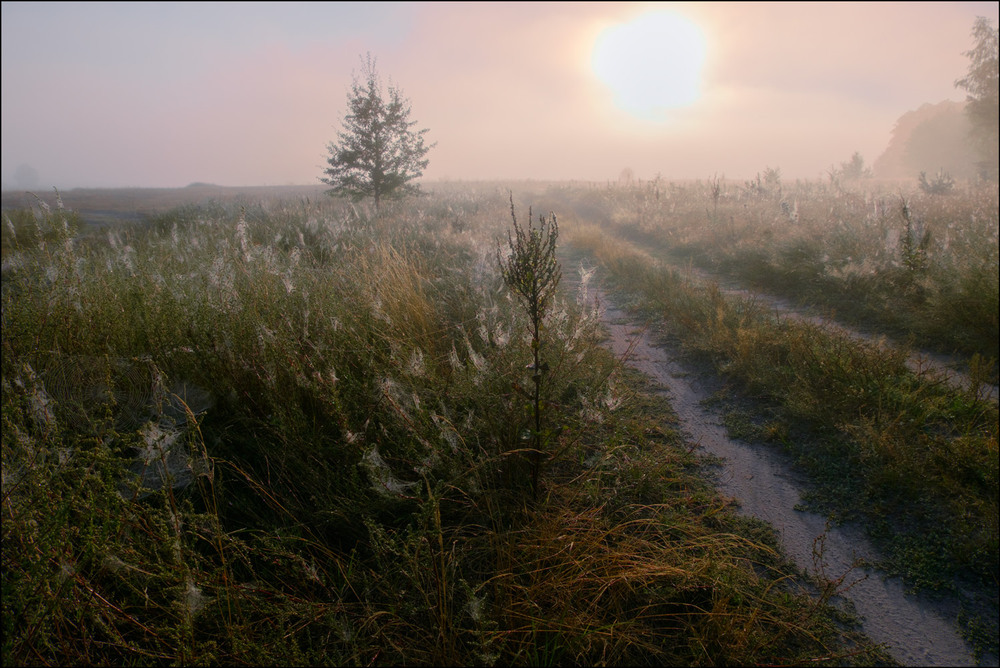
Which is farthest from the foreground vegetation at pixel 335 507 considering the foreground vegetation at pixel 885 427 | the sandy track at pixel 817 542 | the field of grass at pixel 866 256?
the field of grass at pixel 866 256

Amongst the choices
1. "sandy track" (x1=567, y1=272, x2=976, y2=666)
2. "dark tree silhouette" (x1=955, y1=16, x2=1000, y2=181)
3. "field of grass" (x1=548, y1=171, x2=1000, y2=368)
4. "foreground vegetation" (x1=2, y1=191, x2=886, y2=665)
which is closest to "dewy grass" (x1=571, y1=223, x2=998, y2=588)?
"sandy track" (x1=567, y1=272, x2=976, y2=666)

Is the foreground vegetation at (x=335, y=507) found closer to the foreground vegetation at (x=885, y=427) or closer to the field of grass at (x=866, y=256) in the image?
the foreground vegetation at (x=885, y=427)

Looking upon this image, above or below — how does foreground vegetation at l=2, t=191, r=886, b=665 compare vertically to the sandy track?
above

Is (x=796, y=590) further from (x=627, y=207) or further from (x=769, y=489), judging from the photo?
(x=627, y=207)

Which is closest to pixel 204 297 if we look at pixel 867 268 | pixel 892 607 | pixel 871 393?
pixel 892 607

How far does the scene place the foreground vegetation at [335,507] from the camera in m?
1.78

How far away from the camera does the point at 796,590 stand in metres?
2.34

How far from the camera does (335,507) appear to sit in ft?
8.16

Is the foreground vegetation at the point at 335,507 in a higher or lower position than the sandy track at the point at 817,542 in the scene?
higher

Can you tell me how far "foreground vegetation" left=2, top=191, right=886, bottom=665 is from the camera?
178 centimetres

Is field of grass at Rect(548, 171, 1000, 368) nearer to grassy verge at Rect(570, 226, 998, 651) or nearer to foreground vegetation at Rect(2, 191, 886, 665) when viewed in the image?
grassy verge at Rect(570, 226, 998, 651)

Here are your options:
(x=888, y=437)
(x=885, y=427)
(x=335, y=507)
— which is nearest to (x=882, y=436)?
(x=888, y=437)

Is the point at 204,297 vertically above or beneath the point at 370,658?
above

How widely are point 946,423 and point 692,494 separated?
2.24m
